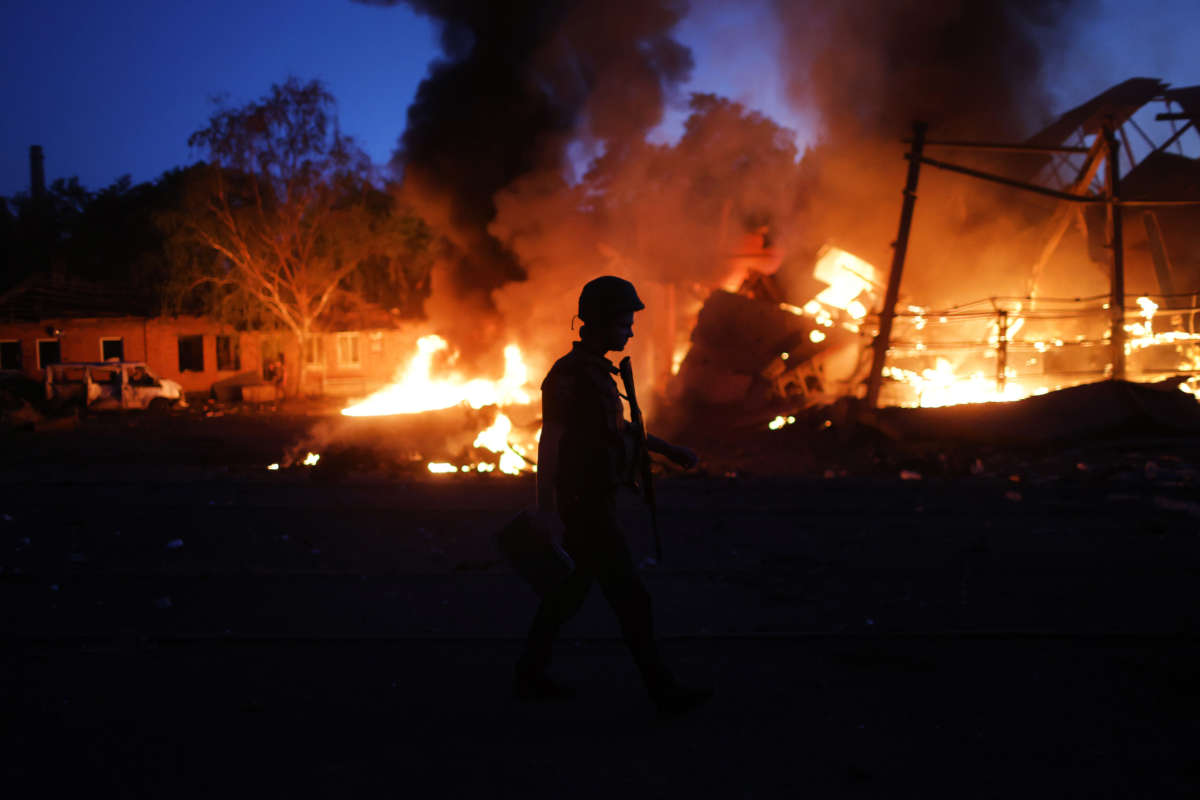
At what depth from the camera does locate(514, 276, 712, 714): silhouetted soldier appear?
3131 mm

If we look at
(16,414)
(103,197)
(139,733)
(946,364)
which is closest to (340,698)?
(139,733)

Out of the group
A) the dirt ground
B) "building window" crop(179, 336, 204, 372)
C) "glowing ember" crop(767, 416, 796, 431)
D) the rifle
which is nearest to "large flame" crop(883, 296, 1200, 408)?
"glowing ember" crop(767, 416, 796, 431)

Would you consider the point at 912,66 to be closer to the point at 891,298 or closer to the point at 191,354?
the point at 891,298

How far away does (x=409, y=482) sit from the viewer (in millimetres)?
9609

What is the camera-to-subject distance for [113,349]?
2769cm

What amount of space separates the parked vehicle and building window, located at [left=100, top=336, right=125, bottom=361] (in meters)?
4.74

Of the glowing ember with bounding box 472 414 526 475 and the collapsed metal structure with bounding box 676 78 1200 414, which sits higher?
the collapsed metal structure with bounding box 676 78 1200 414

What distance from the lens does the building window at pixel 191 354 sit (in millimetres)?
28234

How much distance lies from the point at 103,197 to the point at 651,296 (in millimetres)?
30891

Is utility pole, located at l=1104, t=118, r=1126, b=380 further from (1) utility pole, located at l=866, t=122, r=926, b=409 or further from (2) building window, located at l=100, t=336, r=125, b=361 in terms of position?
(2) building window, located at l=100, t=336, r=125, b=361

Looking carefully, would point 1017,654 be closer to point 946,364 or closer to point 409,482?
point 409,482

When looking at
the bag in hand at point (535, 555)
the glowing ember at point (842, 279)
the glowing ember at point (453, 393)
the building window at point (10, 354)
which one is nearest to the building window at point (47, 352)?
the building window at point (10, 354)

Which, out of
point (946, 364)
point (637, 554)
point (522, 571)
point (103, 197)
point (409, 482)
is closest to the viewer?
point (522, 571)

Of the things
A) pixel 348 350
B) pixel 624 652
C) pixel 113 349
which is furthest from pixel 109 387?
pixel 624 652
